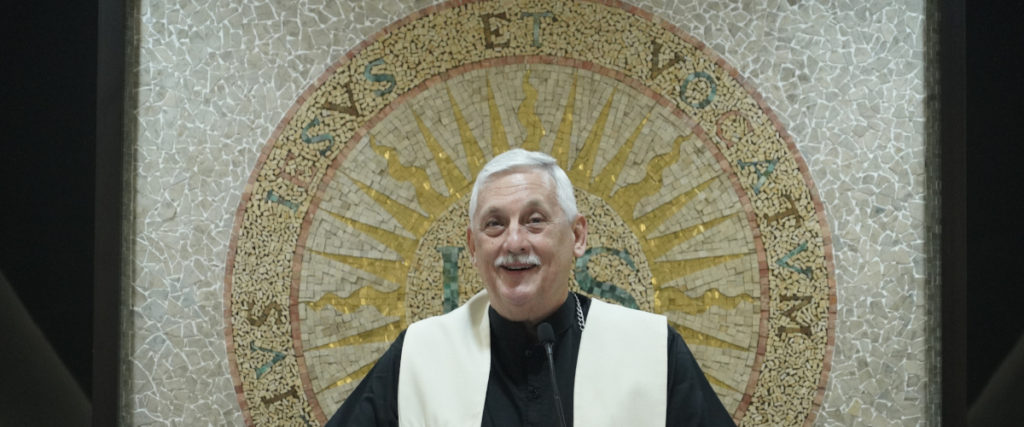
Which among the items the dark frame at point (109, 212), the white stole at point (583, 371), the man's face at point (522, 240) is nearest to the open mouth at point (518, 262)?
the man's face at point (522, 240)

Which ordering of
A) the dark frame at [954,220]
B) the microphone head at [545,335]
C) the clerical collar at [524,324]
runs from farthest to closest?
the dark frame at [954,220] → the clerical collar at [524,324] → the microphone head at [545,335]

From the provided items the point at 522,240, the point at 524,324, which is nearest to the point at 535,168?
the point at 522,240

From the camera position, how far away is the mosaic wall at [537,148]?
7.04 ft

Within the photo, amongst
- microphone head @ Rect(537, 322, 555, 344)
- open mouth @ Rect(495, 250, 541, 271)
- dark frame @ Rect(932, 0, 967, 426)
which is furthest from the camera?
dark frame @ Rect(932, 0, 967, 426)

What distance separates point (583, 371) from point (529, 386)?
0.13 meters

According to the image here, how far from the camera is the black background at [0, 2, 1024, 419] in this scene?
84.4 inches

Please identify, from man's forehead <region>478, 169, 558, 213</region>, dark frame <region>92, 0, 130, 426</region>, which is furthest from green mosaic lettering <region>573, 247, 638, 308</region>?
dark frame <region>92, 0, 130, 426</region>

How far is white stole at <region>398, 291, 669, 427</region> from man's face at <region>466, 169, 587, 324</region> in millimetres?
168

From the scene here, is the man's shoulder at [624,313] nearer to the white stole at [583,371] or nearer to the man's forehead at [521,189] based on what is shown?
the white stole at [583,371]

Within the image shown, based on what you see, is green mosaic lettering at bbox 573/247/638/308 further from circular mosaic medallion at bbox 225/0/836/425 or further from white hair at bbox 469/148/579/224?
white hair at bbox 469/148/579/224

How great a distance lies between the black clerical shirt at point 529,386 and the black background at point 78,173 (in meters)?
0.98

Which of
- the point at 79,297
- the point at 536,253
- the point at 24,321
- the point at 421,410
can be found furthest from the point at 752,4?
the point at 24,321

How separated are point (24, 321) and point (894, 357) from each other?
2.41 metres

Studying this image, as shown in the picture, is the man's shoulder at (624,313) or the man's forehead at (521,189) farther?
the man's shoulder at (624,313)
